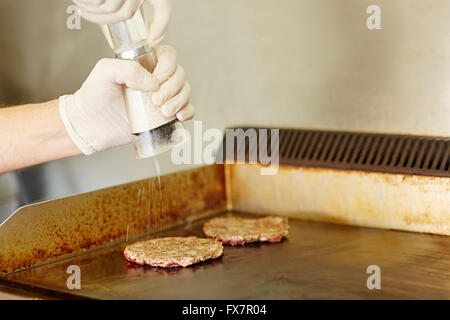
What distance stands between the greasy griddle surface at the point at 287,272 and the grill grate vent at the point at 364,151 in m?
0.22

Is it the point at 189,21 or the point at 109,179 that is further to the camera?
the point at 109,179

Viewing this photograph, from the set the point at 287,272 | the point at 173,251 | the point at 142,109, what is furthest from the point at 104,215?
the point at 287,272

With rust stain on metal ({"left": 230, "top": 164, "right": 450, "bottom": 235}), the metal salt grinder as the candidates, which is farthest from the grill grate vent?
the metal salt grinder

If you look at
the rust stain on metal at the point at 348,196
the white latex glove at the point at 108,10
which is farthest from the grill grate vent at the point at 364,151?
the white latex glove at the point at 108,10

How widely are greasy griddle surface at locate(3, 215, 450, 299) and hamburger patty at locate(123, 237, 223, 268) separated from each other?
2 cm

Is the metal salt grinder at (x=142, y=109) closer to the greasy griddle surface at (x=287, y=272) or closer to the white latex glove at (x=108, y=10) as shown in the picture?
the white latex glove at (x=108, y=10)

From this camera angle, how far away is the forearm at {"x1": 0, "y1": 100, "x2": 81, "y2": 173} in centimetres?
213

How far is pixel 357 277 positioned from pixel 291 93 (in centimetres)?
102

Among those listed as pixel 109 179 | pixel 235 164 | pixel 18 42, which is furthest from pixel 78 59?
pixel 235 164

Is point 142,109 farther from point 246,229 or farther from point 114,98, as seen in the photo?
point 246,229

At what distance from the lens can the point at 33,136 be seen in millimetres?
2150
